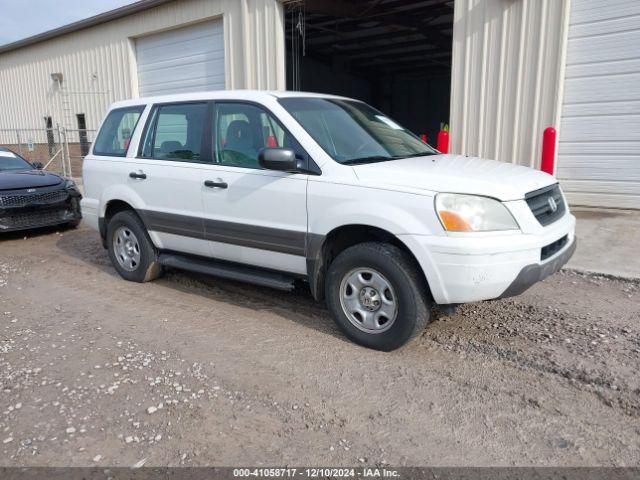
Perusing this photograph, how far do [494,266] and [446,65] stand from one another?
2489cm

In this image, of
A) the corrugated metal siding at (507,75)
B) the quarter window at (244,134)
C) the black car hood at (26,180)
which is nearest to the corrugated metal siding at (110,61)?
the corrugated metal siding at (507,75)

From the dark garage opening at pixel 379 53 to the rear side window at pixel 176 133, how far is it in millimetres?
7542

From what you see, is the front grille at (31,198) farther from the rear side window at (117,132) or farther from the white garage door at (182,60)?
the white garage door at (182,60)

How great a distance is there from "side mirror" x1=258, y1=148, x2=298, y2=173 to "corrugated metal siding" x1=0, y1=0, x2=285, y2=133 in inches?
328

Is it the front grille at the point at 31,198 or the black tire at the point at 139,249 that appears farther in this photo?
the front grille at the point at 31,198

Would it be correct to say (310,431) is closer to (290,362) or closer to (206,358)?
(290,362)

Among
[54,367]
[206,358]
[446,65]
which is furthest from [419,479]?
[446,65]

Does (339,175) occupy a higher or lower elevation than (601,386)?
higher

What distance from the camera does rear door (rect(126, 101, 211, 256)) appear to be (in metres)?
4.92

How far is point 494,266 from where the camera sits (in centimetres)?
345

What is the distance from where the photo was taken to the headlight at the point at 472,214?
137 inches

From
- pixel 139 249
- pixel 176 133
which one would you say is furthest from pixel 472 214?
pixel 139 249

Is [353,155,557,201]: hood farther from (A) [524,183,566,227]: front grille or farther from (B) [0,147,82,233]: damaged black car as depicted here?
(B) [0,147,82,233]: damaged black car

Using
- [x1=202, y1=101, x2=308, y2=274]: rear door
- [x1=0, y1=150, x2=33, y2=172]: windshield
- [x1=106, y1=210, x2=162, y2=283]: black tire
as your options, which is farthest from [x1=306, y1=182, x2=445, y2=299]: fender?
[x1=0, y1=150, x2=33, y2=172]: windshield
